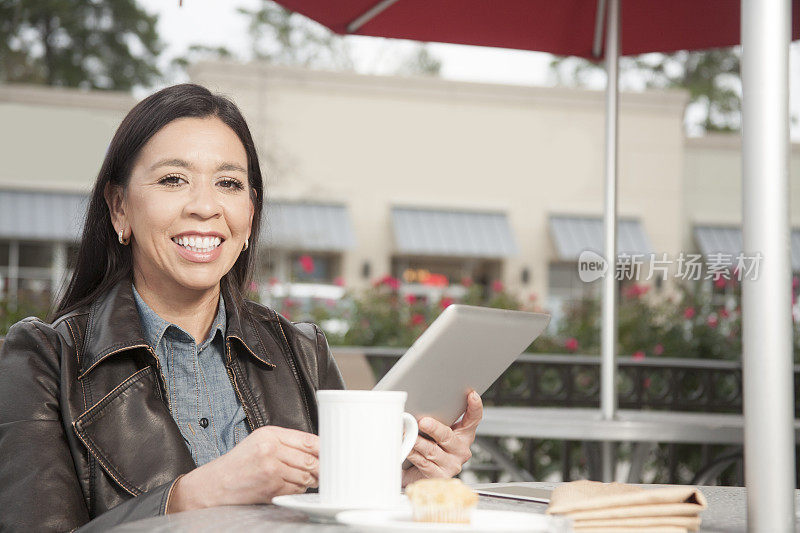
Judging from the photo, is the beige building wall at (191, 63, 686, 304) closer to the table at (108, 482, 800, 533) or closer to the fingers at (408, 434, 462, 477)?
the fingers at (408, 434, 462, 477)

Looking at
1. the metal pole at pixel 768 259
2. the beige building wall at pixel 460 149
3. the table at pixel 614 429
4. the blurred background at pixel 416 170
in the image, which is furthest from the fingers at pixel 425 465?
the beige building wall at pixel 460 149

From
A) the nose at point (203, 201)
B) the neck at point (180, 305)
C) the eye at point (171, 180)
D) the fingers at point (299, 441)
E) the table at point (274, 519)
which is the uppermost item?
the eye at point (171, 180)

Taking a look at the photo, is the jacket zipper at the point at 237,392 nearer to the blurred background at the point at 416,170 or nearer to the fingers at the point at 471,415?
the fingers at the point at 471,415

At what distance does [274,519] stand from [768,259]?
67 centimetres

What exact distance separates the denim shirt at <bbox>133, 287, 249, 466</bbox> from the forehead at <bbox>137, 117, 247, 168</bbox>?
0.29 meters

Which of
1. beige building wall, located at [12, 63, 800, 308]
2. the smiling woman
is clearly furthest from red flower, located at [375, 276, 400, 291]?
beige building wall, located at [12, 63, 800, 308]

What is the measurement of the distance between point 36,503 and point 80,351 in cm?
33

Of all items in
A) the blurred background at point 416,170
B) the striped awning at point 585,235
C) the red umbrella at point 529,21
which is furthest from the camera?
the striped awning at point 585,235

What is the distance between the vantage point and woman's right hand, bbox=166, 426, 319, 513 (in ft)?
4.57

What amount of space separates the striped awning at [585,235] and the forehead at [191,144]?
742 inches

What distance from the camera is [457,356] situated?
4.72ft

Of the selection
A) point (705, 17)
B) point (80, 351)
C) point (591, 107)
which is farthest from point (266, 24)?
point (80, 351)

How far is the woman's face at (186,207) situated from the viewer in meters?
1.91

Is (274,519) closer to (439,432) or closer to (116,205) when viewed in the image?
(439,432)
